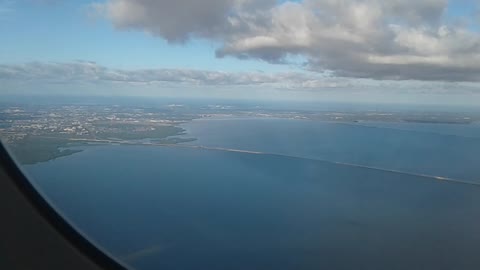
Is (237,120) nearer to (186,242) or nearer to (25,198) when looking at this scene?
(186,242)

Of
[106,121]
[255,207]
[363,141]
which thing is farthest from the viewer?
[363,141]

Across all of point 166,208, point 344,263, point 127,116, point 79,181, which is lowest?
point 344,263

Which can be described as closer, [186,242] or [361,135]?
[186,242]

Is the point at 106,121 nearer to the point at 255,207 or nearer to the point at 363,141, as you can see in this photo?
the point at 255,207

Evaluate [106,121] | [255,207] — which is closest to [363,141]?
[255,207]

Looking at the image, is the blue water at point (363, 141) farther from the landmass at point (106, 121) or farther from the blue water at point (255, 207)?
the landmass at point (106, 121)

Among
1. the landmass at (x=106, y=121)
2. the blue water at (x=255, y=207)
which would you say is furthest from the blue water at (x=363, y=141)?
the landmass at (x=106, y=121)

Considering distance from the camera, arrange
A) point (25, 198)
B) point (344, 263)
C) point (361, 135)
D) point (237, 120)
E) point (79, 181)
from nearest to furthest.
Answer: point (25, 198) → point (79, 181) → point (344, 263) → point (237, 120) → point (361, 135)

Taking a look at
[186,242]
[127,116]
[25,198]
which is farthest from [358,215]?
[25,198]

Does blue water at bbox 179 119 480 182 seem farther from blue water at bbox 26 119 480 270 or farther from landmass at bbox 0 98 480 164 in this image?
landmass at bbox 0 98 480 164

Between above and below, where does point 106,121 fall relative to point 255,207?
above
